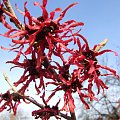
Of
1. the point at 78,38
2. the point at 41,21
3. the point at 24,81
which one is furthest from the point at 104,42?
the point at 24,81

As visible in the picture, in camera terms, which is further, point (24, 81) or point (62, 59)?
point (24, 81)

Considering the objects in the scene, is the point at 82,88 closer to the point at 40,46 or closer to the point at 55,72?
the point at 55,72

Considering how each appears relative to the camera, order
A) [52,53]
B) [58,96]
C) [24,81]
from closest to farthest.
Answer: [52,53], [24,81], [58,96]

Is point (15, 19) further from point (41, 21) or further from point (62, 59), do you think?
point (62, 59)

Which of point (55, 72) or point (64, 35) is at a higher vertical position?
point (64, 35)

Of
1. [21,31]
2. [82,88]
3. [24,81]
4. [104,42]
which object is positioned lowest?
[82,88]

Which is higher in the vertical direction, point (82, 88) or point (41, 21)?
point (41, 21)

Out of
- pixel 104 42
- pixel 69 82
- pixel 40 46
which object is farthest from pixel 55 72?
pixel 104 42

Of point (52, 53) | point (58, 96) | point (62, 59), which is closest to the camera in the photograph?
point (52, 53)

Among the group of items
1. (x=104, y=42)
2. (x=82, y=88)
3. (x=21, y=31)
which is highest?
(x=21, y=31)
